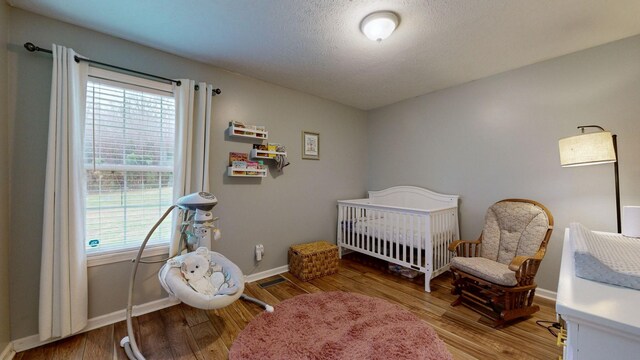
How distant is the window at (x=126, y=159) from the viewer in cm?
187

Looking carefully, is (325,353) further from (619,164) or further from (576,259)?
(619,164)

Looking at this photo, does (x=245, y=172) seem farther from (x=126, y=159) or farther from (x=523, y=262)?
(x=523, y=262)

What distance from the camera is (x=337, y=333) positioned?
1.79m

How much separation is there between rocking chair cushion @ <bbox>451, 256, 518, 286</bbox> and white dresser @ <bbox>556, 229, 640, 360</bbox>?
55.2 inches

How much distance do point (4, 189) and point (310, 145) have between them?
2624 millimetres

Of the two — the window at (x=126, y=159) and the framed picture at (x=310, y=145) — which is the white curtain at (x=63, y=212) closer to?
the window at (x=126, y=159)

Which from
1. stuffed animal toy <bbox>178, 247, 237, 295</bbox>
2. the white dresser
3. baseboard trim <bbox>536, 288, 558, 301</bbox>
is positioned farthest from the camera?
baseboard trim <bbox>536, 288, 558, 301</bbox>

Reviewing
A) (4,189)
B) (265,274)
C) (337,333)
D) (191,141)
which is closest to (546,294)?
(337,333)

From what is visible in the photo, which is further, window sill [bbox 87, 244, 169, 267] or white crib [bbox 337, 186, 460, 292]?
white crib [bbox 337, 186, 460, 292]

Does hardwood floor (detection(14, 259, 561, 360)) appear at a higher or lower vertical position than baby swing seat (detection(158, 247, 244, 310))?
lower

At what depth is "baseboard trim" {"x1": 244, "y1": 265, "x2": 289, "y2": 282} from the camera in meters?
2.73

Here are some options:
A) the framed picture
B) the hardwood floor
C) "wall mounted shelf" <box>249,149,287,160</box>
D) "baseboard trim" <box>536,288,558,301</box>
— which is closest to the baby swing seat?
the hardwood floor

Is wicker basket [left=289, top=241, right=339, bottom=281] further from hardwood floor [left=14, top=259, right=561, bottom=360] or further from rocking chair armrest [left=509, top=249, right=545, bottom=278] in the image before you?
rocking chair armrest [left=509, top=249, right=545, bottom=278]

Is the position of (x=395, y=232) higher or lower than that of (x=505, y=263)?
higher
